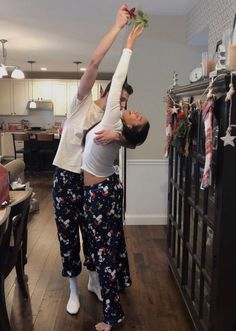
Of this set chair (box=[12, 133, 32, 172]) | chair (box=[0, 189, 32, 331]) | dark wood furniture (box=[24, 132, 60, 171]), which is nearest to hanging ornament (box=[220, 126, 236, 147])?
chair (box=[0, 189, 32, 331])

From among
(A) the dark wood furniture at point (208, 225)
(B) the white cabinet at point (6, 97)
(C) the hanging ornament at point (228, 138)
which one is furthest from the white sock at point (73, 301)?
(B) the white cabinet at point (6, 97)

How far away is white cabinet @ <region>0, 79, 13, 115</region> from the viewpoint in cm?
930

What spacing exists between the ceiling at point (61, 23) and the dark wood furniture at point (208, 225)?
1.52m

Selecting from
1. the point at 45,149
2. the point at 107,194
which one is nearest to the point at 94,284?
the point at 107,194

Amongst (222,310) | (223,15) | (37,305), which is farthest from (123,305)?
(223,15)

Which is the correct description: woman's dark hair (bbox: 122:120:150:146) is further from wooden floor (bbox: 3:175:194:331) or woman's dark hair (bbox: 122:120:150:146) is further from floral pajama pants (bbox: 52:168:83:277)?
wooden floor (bbox: 3:175:194:331)

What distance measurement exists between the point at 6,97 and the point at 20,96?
395 mm

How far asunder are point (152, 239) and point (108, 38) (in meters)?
2.40

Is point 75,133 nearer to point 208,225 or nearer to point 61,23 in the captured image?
point 208,225

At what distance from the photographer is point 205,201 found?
1753 millimetres

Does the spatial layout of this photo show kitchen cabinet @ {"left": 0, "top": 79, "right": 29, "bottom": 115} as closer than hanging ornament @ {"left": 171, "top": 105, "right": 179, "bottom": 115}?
No

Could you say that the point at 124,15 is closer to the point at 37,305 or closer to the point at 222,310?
the point at 222,310

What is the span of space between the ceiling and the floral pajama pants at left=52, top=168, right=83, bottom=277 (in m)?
2.05

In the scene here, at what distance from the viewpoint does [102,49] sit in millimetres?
1790
